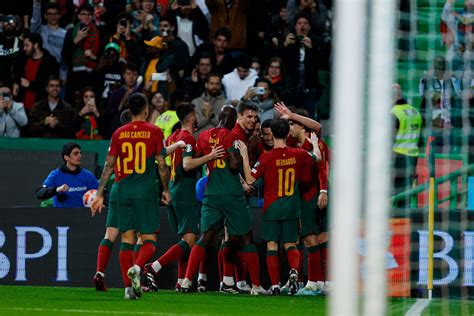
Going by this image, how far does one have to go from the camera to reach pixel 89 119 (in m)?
18.5

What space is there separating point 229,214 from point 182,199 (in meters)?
0.66

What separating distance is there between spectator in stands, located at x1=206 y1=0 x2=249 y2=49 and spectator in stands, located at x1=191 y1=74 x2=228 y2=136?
2.23m

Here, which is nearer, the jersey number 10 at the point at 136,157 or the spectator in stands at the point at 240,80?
the jersey number 10 at the point at 136,157

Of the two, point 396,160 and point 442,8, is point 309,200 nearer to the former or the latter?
point 396,160

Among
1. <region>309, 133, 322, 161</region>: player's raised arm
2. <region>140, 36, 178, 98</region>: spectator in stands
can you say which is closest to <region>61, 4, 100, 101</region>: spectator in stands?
<region>140, 36, 178, 98</region>: spectator in stands

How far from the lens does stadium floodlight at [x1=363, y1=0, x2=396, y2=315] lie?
19.2 feet

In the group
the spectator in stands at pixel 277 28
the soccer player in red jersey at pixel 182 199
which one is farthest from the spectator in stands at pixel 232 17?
the soccer player in red jersey at pixel 182 199

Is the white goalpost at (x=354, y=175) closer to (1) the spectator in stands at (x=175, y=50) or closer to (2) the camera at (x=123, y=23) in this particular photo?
(1) the spectator in stands at (x=175, y=50)

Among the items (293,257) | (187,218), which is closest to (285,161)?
(293,257)

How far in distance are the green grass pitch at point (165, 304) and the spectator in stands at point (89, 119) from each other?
3.87 metres

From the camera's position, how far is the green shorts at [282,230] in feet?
47.5

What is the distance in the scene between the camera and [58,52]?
66.0ft

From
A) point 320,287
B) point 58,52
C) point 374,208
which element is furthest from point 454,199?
point 374,208

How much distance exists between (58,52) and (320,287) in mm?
7205
